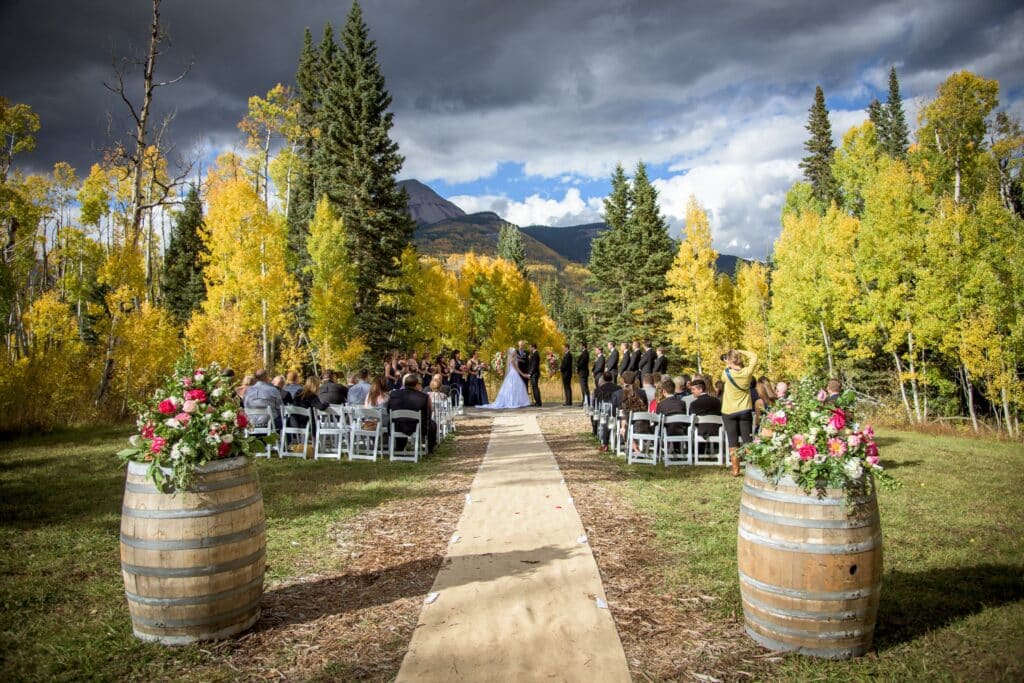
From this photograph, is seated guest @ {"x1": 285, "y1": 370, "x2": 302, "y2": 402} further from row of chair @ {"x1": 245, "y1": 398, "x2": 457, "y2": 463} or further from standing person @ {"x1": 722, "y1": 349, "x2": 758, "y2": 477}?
standing person @ {"x1": 722, "y1": 349, "x2": 758, "y2": 477}

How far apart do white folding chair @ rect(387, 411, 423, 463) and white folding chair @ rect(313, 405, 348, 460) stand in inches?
36.2

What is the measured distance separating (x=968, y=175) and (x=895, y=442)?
70.5 feet

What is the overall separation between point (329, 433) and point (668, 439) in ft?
20.3

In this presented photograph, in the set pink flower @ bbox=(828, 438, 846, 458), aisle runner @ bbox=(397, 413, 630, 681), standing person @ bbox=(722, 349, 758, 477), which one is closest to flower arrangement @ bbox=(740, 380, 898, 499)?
pink flower @ bbox=(828, 438, 846, 458)

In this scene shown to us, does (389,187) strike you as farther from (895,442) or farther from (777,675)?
(777,675)

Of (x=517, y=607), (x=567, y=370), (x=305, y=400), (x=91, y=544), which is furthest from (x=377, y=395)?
(x=567, y=370)

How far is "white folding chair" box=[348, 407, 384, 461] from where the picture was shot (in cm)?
1071

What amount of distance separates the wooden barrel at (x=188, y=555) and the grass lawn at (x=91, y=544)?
0.18m

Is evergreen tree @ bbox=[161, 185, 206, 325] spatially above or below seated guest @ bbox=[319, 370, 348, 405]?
above

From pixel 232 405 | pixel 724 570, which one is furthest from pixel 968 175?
pixel 232 405

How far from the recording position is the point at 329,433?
1103 cm

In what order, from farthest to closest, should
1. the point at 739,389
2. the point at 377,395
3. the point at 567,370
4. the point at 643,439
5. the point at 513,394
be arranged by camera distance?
1. the point at 567,370
2. the point at 513,394
3. the point at 377,395
4. the point at 643,439
5. the point at 739,389

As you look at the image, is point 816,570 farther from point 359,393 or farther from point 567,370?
point 567,370

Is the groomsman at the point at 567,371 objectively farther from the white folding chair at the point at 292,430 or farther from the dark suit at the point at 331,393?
the white folding chair at the point at 292,430
